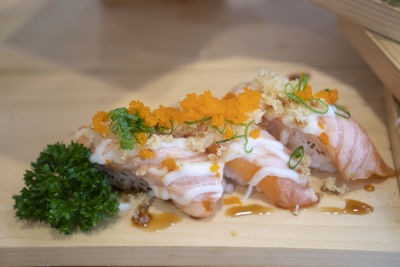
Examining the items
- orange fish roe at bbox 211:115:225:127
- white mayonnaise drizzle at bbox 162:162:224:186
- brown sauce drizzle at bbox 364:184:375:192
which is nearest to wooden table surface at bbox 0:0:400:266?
brown sauce drizzle at bbox 364:184:375:192

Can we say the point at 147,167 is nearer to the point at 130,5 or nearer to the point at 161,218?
the point at 161,218

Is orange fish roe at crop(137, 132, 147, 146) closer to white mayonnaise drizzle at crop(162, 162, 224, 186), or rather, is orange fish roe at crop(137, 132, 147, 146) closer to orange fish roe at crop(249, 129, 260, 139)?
white mayonnaise drizzle at crop(162, 162, 224, 186)

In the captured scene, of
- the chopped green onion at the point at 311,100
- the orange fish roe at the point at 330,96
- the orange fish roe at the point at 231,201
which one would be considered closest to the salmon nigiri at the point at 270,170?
the orange fish roe at the point at 231,201

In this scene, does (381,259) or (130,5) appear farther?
(130,5)

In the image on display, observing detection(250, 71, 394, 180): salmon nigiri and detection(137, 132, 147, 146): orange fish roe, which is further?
detection(250, 71, 394, 180): salmon nigiri

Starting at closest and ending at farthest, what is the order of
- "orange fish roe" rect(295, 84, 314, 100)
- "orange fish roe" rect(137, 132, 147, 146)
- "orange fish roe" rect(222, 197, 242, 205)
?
"orange fish roe" rect(137, 132, 147, 146) < "orange fish roe" rect(295, 84, 314, 100) < "orange fish roe" rect(222, 197, 242, 205)

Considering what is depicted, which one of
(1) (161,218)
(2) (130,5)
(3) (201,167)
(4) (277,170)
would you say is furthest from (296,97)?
(2) (130,5)

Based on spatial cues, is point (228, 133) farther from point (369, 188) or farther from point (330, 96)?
point (369, 188)
